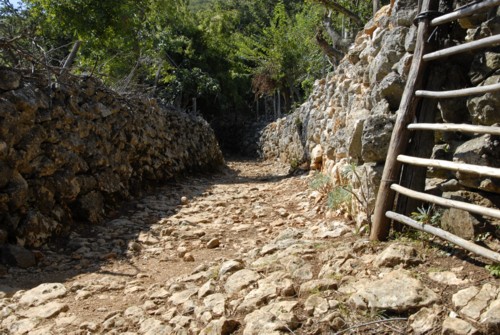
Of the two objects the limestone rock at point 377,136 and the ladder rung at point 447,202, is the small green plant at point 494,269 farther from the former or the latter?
the limestone rock at point 377,136

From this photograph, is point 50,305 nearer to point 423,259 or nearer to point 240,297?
point 240,297

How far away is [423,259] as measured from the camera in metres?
2.60

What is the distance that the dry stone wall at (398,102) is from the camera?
8.93 ft

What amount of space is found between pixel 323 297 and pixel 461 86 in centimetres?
194

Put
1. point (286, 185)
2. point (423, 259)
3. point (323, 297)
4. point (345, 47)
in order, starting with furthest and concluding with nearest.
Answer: point (345, 47), point (286, 185), point (423, 259), point (323, 297)

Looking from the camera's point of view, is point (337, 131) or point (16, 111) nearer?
point (16, 111)

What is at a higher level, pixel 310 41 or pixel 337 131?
pixel 310 41

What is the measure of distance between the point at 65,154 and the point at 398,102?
12.3ft

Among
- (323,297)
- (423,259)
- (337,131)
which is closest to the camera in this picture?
(323,297)

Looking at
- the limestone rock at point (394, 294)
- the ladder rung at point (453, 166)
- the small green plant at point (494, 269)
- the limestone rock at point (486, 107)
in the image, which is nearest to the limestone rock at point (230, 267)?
the limestone rock at point (394, 294)

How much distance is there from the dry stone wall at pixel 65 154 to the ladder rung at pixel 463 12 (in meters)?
3.98

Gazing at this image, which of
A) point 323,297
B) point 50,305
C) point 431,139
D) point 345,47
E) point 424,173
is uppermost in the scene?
point 345,47

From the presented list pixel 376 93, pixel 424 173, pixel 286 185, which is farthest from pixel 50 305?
pixel 286 185

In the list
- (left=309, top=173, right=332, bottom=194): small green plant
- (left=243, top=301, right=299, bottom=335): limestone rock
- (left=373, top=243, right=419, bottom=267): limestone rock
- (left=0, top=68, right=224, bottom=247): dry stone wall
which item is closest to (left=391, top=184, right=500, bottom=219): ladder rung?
(left=373, top=243, right=419, bottom=267): limestone rock
